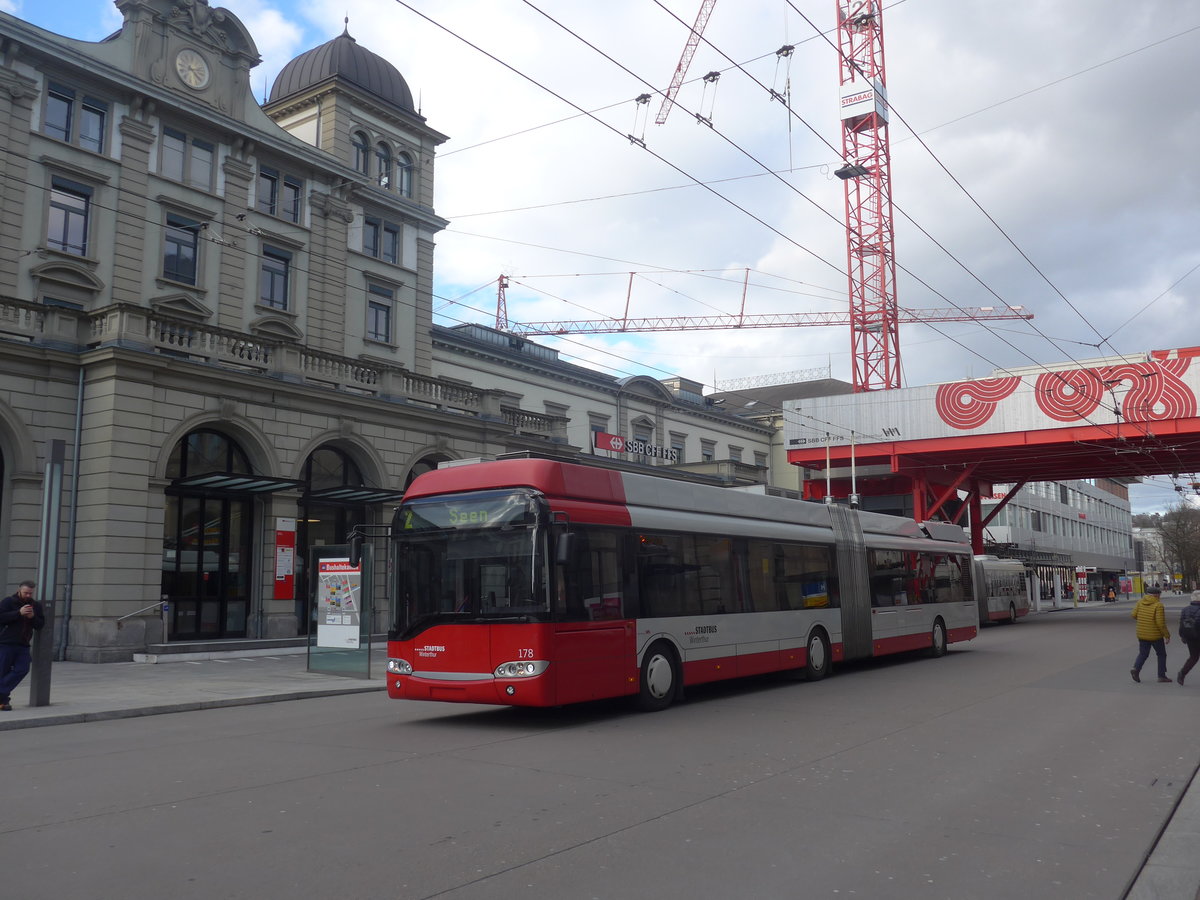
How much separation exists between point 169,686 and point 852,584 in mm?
12122

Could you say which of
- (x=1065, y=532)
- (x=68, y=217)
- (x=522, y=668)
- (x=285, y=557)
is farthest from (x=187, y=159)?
(x=1065, y=532)

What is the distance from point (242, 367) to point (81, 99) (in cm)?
741

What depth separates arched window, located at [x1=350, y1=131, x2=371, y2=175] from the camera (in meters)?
32.1

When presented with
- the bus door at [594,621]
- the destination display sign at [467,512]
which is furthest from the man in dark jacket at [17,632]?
the bus door at [594,621]

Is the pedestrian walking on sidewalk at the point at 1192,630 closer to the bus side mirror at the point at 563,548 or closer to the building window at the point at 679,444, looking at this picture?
the bus side mirror at the point at 563,548

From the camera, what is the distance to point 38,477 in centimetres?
2147

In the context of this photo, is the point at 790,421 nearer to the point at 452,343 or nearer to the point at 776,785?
the point at 452,343

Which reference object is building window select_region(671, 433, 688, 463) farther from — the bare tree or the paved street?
the bare tree

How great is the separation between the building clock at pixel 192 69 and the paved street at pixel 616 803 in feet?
62.4

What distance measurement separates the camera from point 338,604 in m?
19.2

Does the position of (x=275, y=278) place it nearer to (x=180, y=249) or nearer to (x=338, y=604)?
(x=180, y=249)

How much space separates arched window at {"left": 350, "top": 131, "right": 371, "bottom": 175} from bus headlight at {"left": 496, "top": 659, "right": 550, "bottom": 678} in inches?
956

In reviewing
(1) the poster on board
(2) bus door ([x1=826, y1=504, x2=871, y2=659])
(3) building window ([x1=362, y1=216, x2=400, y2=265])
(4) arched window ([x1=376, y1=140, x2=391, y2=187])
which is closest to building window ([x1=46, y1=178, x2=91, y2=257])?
(3) building window ([x1=362, y1=216, x2=400, y2=265])

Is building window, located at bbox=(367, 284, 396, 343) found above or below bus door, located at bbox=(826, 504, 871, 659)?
above
